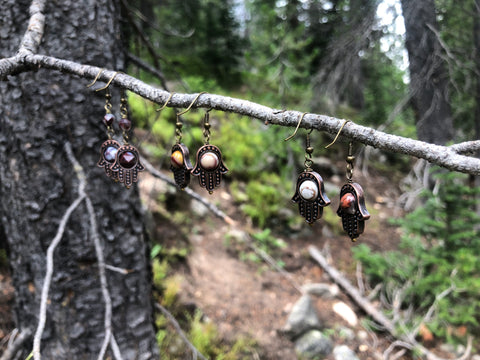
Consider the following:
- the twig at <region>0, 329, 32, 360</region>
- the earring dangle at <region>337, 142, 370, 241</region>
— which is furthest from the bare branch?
the twig at <region>0, 329, 32, 360</region>

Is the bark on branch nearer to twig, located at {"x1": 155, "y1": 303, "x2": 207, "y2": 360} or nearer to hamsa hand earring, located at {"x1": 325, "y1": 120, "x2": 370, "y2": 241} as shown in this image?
hamsa hand earring, located at {"x1": 325, "y1": 120, "x2": 370, "y2": 241}

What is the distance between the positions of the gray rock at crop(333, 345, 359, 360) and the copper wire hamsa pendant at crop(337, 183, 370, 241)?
130 inches

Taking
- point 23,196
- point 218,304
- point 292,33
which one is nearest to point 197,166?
point 23,196

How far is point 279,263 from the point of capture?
223 inches

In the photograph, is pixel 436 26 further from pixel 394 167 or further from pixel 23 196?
pixel 394 167

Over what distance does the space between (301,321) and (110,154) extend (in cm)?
354

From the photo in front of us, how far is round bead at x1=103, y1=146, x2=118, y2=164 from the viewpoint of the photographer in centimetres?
156

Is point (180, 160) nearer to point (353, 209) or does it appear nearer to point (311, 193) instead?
point (311, 193)

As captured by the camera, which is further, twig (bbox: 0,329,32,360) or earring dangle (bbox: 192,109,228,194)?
twig (bbox: 0,329,32,360)

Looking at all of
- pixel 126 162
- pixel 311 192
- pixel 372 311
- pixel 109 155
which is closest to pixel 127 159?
pixel 126 162

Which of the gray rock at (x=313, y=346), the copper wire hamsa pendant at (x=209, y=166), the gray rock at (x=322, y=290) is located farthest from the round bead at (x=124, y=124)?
the gray rock at (x=322, y=290)

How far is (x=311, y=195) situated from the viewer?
1.25 m

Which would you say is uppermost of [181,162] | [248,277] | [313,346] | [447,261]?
[181,162]

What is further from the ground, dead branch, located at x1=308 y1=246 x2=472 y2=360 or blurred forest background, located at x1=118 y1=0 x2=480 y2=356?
blurred forest background, located at x1=118 y1=0 x2=480 y2=356
